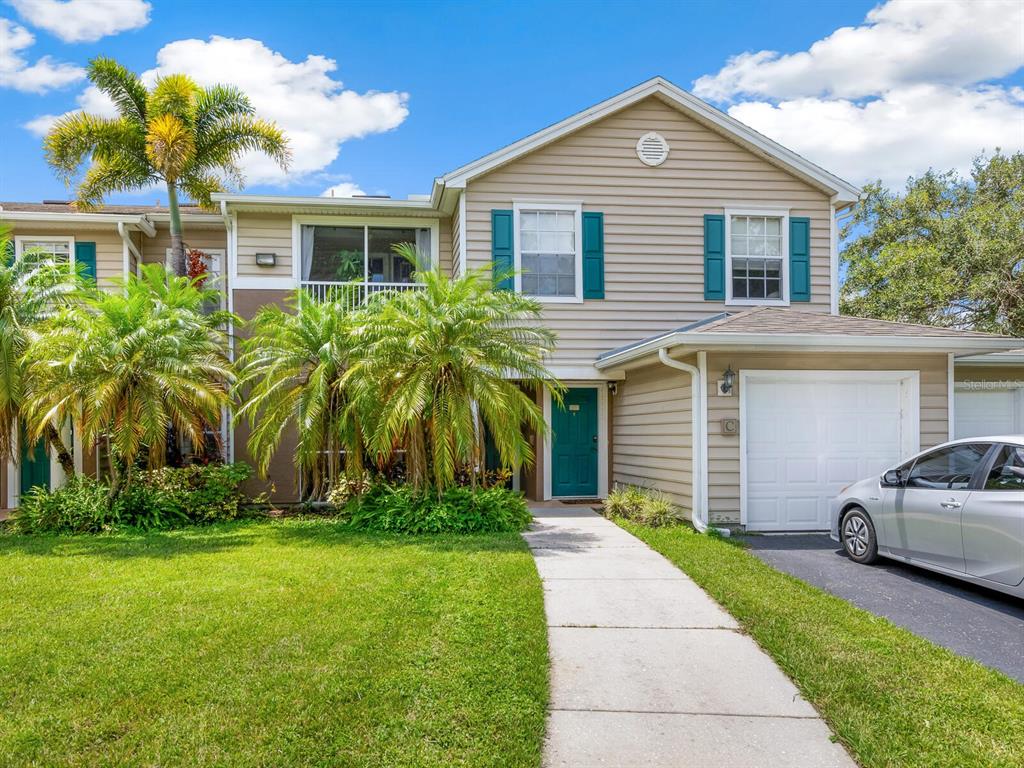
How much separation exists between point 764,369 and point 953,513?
10.5 ft

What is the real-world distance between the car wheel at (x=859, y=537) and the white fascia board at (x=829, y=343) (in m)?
2.13

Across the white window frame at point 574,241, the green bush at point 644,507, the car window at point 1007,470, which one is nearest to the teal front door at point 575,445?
the green bush at point 644,507

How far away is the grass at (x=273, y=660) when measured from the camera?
3123 millimetres

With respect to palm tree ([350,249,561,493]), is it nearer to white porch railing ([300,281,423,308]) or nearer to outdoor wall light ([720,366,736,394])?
outdoor wall light ([720,366,736,394])

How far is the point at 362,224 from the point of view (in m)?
11.6

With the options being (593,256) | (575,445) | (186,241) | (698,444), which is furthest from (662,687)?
(186,241)

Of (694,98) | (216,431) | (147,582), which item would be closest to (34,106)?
(216,431)

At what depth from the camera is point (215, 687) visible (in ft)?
12.2

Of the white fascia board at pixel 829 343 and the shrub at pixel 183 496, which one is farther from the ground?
the white fascia board at pixel 829 343

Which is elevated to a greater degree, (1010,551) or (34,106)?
(34,106)

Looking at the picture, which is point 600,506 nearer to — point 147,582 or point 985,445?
point 985,445

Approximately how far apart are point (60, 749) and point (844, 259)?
23.1m

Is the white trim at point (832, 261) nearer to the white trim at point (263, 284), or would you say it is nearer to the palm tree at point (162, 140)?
the white trim at point (263, 284)

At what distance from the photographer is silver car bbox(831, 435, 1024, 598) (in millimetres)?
5117
